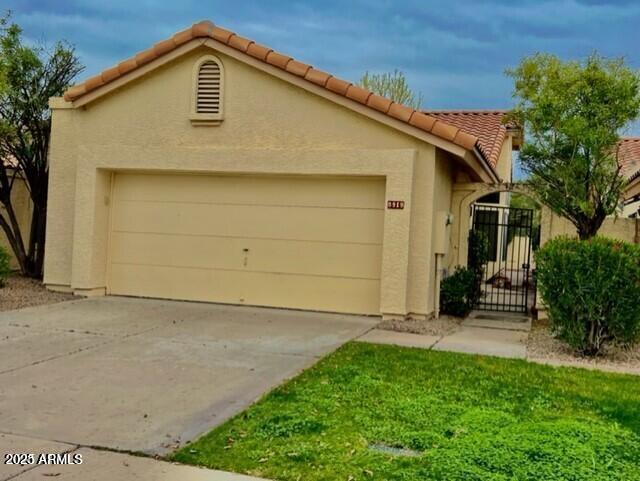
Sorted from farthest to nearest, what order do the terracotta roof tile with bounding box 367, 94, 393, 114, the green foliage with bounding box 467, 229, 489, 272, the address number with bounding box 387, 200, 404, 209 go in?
the green foliage with bounding box 467, 229, 489, 272 → the address number with bounding box 387, 200, 404, 209 → the terracotta roof tile with bounding box 367, 94, 393, 114

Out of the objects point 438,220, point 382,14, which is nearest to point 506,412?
point 438,220

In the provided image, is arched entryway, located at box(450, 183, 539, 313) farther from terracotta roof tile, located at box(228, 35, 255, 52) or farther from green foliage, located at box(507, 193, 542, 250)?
terracotta roof tile, located at box(228, 35, 255, 52)

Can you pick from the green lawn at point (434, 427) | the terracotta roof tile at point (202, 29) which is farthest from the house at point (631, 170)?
the terracotta roof tile at point (202, 29)

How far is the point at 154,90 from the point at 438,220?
584cm

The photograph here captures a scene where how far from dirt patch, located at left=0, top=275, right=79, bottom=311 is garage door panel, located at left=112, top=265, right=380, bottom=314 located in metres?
1.19

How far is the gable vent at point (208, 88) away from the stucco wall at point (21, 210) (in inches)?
236

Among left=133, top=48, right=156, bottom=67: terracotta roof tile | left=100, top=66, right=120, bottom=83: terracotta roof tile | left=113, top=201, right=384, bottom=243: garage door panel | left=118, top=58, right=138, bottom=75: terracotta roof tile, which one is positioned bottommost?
left=113, top=201, right=384, bottom=243: garage door panel

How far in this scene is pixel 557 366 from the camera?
323 inches

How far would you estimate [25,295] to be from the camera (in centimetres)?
1220

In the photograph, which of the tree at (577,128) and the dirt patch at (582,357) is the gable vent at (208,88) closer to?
the tree at (577,128)

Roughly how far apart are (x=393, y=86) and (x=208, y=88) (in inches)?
740

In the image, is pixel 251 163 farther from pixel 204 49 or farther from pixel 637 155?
pixel 637 155

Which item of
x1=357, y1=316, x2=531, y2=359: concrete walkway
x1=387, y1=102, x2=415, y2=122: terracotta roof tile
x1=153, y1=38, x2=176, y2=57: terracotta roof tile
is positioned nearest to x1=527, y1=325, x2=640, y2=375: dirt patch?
x1=357, y1=316, x2=531, y2=359: concrete walkway

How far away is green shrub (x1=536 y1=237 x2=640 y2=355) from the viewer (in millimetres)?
8508
